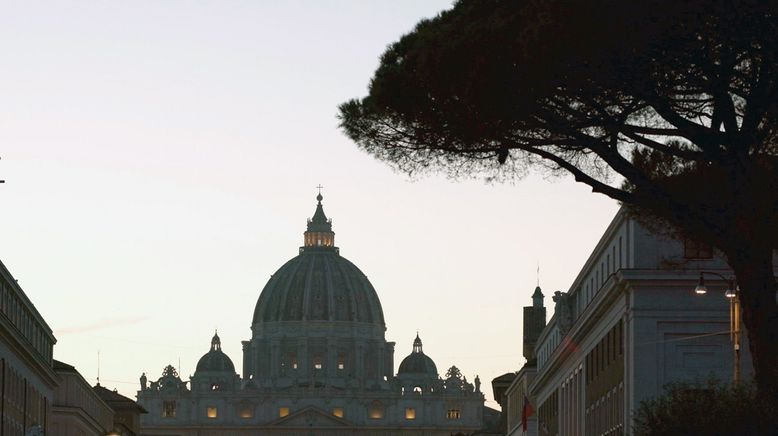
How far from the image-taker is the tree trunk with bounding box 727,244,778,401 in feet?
116

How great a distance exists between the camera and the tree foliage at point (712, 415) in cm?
3616

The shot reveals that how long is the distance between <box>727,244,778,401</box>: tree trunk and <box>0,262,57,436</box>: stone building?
33613mm

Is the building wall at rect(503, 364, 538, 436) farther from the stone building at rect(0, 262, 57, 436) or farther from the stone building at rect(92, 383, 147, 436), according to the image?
the stone building at rect(92, 383, 147, 436)

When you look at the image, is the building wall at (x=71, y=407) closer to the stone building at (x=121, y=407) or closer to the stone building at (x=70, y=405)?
the stone building at (x=70, y=405)

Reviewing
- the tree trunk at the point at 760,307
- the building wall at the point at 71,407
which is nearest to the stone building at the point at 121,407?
the building wall at the point at 71,407

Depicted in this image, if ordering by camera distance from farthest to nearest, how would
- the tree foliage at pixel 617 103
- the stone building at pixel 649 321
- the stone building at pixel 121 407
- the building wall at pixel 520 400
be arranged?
the stone building at pixel 121 407
the building wall at pixel 520 400
the stone building at pixel 649 321
the tree foliage at pixel 617 103

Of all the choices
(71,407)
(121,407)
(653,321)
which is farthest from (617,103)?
(121,407)

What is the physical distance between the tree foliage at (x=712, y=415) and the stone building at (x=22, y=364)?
2984 centimetres

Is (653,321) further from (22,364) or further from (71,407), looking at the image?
(71,407)

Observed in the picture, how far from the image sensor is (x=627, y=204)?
36.8 m

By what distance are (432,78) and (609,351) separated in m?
29.8

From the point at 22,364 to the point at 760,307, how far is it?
49.0 metres

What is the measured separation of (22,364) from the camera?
8056 cm

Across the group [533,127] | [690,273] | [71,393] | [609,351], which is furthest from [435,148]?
[71,393]
